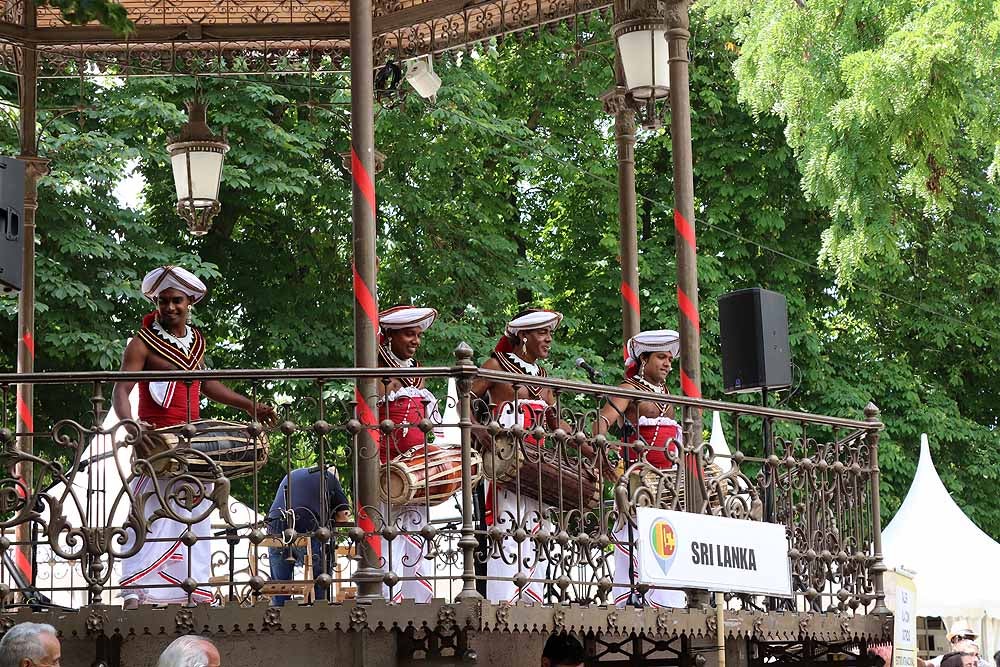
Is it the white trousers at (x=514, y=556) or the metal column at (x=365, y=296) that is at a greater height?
the metal column at (x=365, y=296)

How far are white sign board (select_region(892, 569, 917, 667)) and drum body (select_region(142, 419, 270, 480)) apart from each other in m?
4.33

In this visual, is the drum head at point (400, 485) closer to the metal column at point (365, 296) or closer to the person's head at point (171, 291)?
the metal column at point (365, 296)

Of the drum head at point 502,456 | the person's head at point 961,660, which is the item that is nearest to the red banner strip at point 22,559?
the drum head at point 502,456

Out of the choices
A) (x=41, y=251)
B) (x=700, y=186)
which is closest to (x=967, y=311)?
(x=700, y=186)

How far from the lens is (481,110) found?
2461 cm

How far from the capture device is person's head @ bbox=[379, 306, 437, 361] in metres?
9.52

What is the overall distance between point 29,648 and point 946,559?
1288 centimetres

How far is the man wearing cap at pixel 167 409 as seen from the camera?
27.3 feet

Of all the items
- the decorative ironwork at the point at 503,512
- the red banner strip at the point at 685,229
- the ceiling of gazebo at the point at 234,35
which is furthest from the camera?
the ceiling of gazebo at the point at 234,35

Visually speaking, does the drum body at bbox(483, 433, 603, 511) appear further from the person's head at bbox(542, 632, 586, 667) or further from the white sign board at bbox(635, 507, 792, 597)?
the person's head at bbox(542, 632, 586, 667)

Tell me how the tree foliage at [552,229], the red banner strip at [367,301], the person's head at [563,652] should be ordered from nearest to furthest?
the person's head at [563,652]
the red banner strip at [367,301]
the tree foliage at [552,229]

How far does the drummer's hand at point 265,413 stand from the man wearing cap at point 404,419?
558 mm

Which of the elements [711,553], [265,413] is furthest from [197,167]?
[711,553]

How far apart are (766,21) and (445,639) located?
1268 cm
